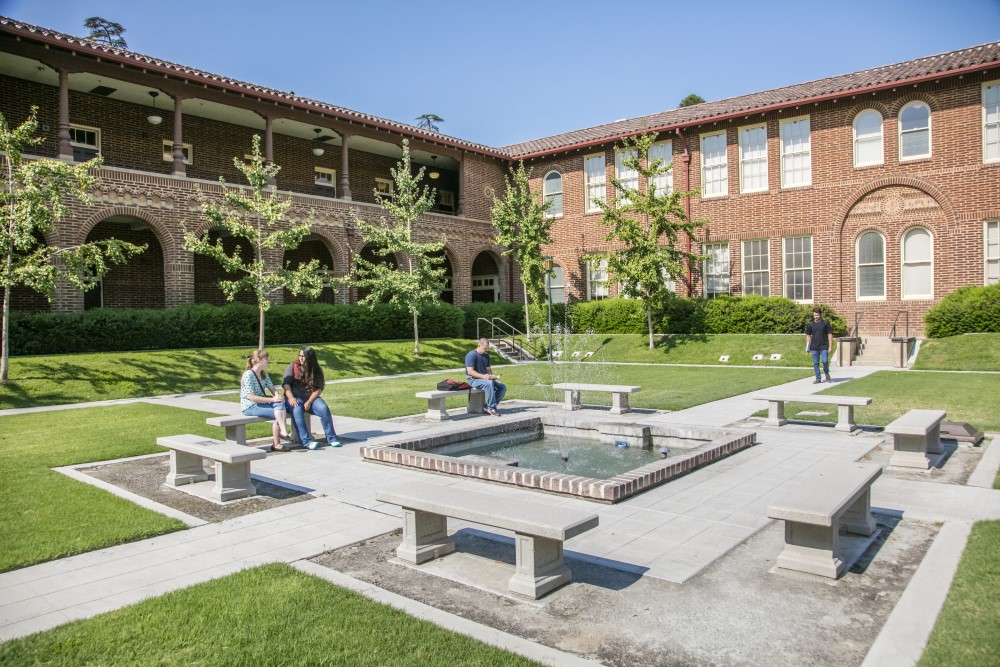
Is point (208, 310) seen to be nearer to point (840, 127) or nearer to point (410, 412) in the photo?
point (410, 412)

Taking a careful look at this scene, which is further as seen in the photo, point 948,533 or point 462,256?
point 462,256

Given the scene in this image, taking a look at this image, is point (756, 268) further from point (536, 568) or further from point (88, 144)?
point (536, 568)

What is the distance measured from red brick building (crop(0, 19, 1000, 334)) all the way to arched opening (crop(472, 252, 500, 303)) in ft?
10.6

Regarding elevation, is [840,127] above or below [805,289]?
above

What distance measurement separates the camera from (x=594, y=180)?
29.7 m

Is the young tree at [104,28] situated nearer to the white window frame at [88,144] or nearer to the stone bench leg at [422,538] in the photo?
the white window frame at [88,144]

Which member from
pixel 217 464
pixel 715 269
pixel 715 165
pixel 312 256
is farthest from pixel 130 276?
pixel 715 165

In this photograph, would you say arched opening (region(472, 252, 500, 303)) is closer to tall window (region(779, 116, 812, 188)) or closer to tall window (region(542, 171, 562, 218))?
tall window (region(542, 171, 562, 218))

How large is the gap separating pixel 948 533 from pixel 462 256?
24.9m

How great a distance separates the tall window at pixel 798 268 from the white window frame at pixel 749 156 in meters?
2.34

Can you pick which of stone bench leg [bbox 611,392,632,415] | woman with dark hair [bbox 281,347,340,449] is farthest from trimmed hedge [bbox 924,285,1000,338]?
woman with dark hair [bbox 281,347,340,449]

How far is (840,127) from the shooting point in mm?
23859

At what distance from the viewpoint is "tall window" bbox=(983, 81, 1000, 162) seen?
21.1m

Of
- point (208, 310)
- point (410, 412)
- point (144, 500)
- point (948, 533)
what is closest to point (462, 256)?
point (208, 310)
